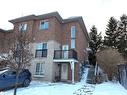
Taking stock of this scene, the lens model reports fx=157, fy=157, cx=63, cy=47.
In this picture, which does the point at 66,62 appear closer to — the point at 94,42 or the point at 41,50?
the point at 41,50

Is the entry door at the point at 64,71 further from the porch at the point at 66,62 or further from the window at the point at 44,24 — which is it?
the window at the point at 44,24

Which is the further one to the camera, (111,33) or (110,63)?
(111,33)

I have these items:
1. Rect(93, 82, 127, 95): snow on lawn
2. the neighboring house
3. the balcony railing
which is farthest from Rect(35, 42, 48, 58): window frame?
Rect(93, 82, 127, 95): snow on lawn

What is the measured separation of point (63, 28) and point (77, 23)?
2.43 metres

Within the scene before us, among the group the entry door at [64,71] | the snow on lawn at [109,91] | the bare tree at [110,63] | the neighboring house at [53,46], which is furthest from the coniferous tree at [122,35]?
the snow on lawn at [109,91]

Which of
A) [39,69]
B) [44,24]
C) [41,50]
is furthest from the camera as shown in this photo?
[44,24]

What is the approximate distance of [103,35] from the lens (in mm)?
37969

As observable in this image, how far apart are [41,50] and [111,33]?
64.2 ft

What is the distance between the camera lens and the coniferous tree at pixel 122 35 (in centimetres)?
3241

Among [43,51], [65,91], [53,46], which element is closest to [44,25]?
[53,46]

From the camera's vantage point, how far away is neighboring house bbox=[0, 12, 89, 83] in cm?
2111

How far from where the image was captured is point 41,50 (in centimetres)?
2234

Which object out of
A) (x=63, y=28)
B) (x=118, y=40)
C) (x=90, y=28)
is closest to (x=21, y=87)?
(x=63, y=28)

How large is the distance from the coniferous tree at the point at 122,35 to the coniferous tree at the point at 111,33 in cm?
95
